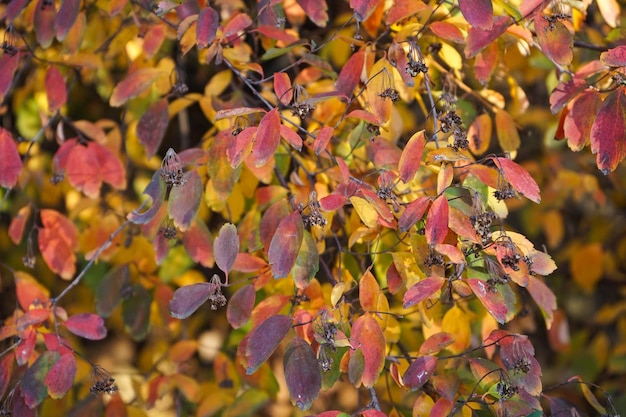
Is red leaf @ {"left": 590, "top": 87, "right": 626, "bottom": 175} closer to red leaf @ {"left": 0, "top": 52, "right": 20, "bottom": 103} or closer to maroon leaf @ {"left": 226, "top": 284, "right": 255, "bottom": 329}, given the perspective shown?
maroon leaf @ {"left": 226, "top": 284, "right": 255, "bottom": 329}

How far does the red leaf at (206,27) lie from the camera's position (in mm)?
1023

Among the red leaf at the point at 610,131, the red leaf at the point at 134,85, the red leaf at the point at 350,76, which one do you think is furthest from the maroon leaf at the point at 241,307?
the red leaf at the point at 610,131

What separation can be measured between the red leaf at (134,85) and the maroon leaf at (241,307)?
0.43m

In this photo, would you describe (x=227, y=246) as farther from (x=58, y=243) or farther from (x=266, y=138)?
(x=58, y=243)

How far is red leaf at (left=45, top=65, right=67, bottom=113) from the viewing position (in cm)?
133

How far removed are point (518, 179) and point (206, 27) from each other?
48 cm

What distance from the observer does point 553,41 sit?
3.43 ft

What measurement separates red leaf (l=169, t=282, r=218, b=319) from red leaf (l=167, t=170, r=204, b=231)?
A: 0.37 ft

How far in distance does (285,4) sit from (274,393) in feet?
2.45

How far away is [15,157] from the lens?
4.08 ft

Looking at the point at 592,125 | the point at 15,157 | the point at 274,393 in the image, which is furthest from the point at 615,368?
the point at 15,157

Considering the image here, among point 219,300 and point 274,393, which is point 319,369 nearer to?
point 219,300

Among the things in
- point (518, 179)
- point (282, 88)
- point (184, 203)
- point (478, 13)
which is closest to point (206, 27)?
point (282, 88)

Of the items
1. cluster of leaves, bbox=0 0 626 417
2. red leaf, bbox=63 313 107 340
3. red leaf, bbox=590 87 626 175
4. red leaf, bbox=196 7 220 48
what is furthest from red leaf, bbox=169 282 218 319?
red leaf, bbox=590 87 626 175
